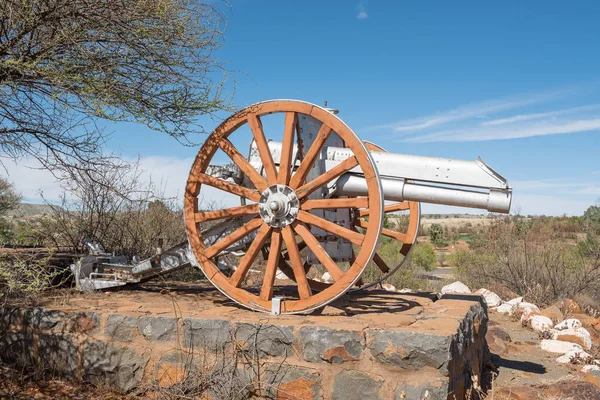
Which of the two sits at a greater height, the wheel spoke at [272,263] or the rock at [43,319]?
the wheel spoke at [272,263]

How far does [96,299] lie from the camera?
5520mm

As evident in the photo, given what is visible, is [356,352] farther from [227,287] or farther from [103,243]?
[103,243]

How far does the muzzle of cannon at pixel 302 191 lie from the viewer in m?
4.52

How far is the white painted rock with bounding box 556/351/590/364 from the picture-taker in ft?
20.7

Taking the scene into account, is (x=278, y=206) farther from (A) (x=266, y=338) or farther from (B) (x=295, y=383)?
(B) (x=295, y=383)

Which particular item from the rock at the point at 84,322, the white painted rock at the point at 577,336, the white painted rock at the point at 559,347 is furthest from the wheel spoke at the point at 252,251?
the white painted rock at the point at 577,336

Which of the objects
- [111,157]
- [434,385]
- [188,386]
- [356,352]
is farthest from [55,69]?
[434,385]

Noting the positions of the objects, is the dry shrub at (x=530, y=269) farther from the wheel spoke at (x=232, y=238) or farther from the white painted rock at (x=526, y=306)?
the wheel spoke at (x=232, y=238)

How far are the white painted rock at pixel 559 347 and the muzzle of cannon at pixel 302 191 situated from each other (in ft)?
9.88

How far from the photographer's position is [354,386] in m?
4.09

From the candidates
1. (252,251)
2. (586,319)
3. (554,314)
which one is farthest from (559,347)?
(252,251)

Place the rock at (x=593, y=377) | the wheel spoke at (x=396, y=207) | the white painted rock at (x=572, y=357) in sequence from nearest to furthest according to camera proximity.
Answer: the rock at (x=593, y=377) → the wheel spoke at (x=396, y=207) → the white painted rock at (x=572, y=357)

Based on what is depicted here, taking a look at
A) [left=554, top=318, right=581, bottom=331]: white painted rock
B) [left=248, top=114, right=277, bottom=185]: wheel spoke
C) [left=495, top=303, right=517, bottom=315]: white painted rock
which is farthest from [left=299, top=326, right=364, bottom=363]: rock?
[left=495, top=303, right=517, bottom=315]: white painted rock

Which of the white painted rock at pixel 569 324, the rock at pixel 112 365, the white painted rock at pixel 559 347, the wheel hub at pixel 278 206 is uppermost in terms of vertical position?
the wheel hub at pixel 278 206
